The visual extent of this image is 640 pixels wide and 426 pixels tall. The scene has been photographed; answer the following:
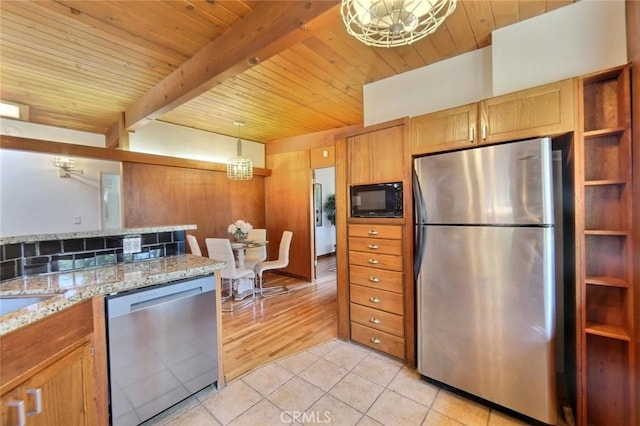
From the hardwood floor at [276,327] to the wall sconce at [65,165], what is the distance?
334cm

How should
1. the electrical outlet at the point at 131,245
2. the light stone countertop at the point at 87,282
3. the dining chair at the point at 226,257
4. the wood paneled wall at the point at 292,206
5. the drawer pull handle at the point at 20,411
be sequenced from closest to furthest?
→ the drawer pull handle at the point at 20,411 < the light stone countertop at the point at 87,282 < the electrical outlet at the point at 131,245 < the dining chair at the point at 226,257 < the wood paneled wall at the point at 292,206

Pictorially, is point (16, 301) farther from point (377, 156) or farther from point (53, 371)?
point (377, 156)

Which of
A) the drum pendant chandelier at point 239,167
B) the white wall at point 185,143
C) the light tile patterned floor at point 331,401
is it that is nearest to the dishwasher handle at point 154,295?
the light tile patterned floor at point 331,401

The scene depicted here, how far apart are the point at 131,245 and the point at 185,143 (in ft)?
9.80

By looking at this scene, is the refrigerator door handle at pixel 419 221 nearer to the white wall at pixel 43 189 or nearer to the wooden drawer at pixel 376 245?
the wooden drawer at pixel 376 245

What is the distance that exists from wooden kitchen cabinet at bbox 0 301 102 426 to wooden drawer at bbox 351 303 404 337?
1843 mm

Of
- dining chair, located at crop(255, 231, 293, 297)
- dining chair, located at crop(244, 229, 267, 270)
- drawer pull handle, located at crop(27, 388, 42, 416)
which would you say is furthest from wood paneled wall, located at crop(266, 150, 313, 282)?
drawer pull handle, located at crop(27, 388, 42, 416)

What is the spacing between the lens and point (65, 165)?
391cm

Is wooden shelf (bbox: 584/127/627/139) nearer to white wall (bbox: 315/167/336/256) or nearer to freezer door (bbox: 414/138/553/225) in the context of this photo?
freezer door (bbox: 414/138/553/225)

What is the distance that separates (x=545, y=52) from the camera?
1.76 meters

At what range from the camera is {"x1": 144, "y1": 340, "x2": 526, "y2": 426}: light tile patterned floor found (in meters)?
1.61

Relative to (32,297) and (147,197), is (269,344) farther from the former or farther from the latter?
(147,197)

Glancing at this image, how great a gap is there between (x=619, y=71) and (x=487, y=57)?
2.91 feet

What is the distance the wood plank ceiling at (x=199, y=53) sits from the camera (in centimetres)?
171
